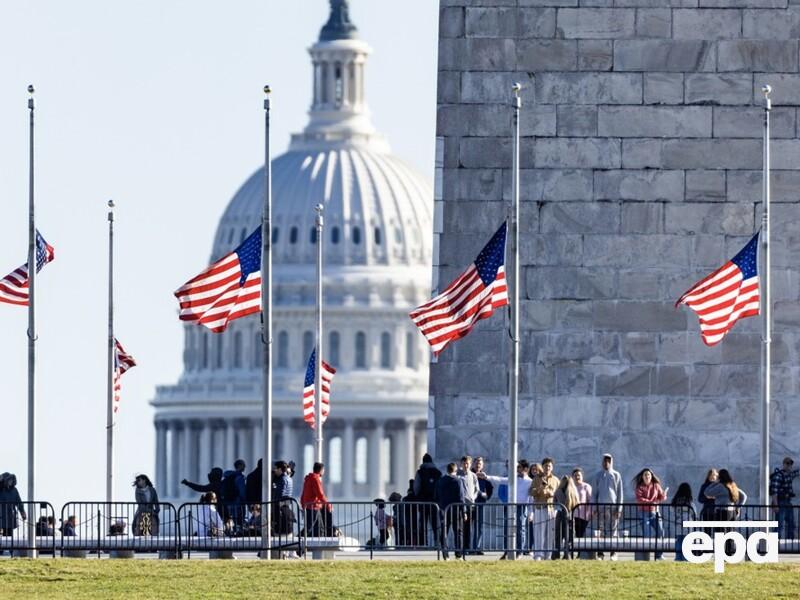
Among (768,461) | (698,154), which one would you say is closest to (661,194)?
(698,154)

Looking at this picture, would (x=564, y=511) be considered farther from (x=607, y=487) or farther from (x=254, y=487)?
(x=254, y=487)

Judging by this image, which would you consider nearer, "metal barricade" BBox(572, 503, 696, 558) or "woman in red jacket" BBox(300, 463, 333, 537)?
"metal barricade" BBox(572, 503, 696, 558)

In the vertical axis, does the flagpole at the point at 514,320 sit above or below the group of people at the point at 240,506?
above

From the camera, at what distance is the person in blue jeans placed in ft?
183

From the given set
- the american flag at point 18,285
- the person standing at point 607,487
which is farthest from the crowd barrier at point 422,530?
the american flag at point 18,285

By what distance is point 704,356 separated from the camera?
65250 mm

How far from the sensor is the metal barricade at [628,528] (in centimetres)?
5634

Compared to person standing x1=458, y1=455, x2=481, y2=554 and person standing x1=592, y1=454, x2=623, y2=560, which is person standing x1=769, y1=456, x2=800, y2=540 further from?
person standing x1=458, y1=455, x2=481, y2=554

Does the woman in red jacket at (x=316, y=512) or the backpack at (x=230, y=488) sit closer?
the woman in red jacket at (x=316, y=512)

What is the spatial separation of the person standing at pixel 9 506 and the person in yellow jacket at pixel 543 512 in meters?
7.44

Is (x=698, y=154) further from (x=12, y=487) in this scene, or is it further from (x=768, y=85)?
(x=12, y=487)

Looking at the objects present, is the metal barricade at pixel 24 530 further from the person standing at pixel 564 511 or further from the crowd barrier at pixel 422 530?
the person standing at pixel 564 511

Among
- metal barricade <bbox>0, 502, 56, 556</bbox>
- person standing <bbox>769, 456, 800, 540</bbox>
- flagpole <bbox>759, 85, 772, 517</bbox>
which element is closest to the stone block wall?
person standing <bbox>769, 456, 800, 540</bbox>

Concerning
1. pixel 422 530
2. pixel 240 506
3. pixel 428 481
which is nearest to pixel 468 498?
pixel 422 530
